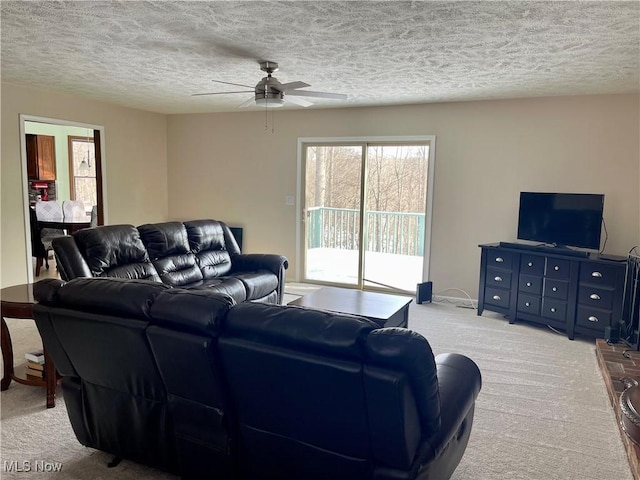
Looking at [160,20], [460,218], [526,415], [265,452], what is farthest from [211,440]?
[460,218]

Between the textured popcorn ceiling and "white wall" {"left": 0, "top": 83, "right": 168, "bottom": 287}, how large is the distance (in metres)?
0.42

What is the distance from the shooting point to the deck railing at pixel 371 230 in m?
5.88

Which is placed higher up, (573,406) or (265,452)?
(265,452)

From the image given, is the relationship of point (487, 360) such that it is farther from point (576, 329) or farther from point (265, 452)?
point (265, 452)

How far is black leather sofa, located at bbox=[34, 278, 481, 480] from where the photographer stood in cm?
147

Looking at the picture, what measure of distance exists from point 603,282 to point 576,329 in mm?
508

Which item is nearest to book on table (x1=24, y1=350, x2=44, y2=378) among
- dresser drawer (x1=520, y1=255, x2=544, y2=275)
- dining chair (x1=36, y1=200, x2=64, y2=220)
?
dresser drawer (x1=520, y1=255, x2=544, y2=275)

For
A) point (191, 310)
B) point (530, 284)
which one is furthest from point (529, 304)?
point (191, 310)

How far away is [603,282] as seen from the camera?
159 inches

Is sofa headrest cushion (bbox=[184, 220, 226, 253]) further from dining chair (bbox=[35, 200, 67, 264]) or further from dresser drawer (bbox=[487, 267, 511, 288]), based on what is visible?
dresser drawer (bbox=[487, 267, 511, 288])

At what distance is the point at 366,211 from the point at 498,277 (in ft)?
6.43

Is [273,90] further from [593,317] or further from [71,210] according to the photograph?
[71,210]

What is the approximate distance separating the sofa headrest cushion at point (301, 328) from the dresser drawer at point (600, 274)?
336 centimetres

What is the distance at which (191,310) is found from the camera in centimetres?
174
